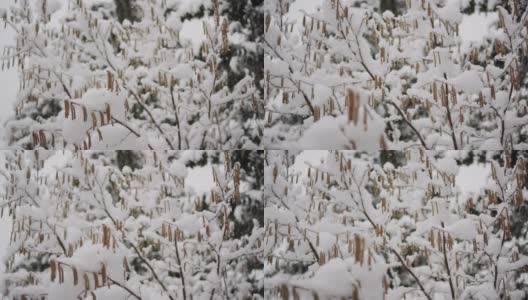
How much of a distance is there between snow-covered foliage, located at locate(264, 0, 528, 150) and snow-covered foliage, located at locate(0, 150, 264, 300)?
390 millimetres

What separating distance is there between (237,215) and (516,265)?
1.20m

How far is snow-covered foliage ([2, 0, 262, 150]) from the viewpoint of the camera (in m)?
2.10

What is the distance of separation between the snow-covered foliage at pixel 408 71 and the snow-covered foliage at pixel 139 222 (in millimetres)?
390

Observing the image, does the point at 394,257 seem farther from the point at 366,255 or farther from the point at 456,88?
the point at 456,88

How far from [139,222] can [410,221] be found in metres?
1.14

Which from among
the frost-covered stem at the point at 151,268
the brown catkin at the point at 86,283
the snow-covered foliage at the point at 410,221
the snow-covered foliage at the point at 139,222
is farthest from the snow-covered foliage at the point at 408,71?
the brown catkin at the point at 86,283

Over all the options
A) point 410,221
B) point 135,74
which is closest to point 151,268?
point 135,74

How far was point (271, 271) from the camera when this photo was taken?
2174 mm

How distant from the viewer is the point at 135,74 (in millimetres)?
2145

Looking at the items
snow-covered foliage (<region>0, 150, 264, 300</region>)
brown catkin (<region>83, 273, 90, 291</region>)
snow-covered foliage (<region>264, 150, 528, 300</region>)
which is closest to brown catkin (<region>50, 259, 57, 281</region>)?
snow-covered foliage (<region>0, 150, 264, 300</region>)

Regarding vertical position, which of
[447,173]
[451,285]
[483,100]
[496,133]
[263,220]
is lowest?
[451,285]

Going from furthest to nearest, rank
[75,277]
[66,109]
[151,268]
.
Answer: [151,268] < [66,109] < [75,277]

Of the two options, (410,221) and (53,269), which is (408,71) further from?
(53,269)

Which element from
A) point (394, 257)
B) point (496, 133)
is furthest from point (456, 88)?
point (394, 257)
